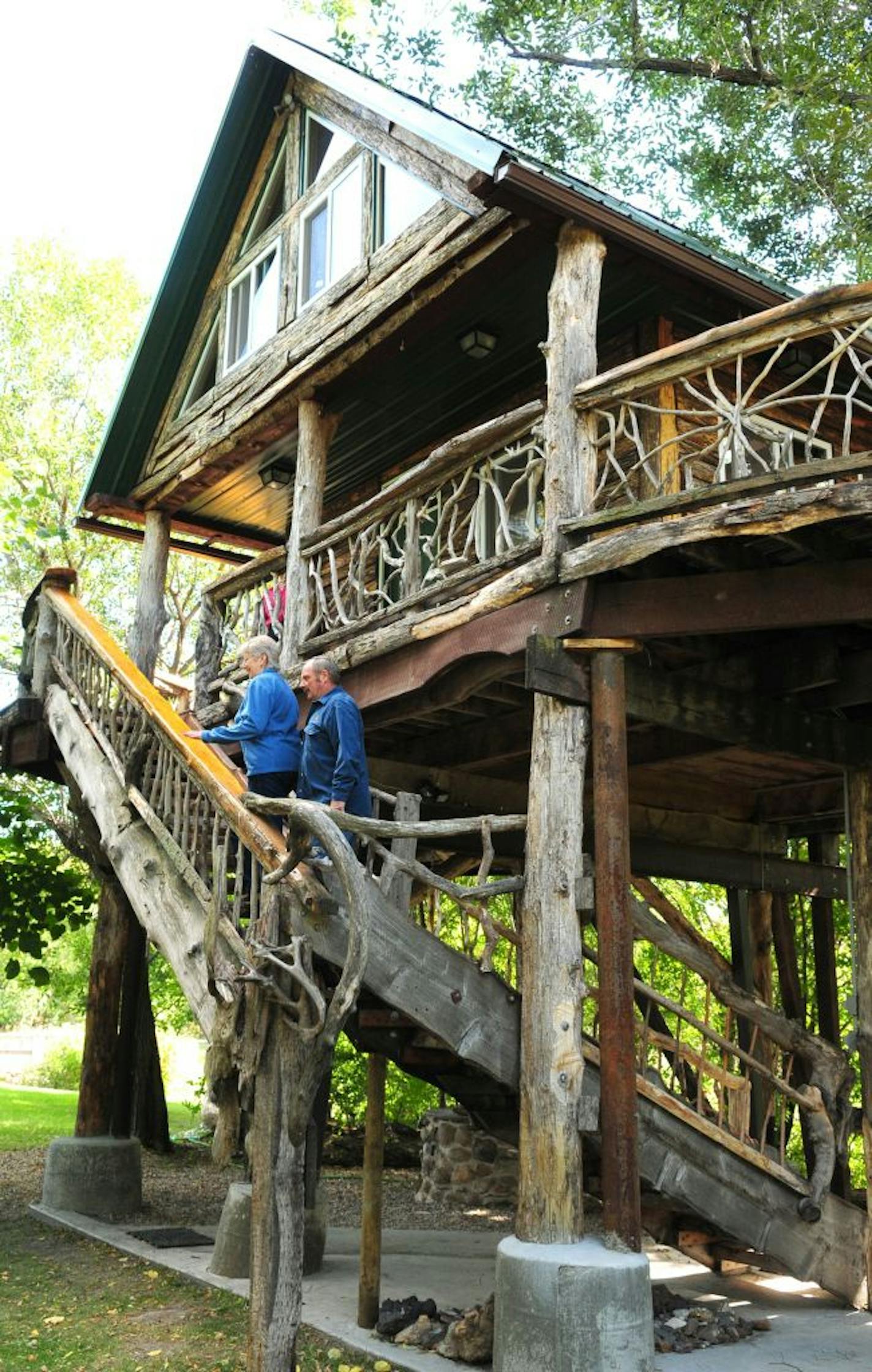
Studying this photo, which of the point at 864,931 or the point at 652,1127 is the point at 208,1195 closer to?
the point at 652,1127

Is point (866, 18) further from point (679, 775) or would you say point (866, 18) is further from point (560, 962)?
point (560, 962)

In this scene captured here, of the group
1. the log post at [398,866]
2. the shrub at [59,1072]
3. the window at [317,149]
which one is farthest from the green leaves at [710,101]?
the shrub at [59,1072]

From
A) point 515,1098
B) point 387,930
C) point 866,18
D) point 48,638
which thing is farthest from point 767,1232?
point 866,18

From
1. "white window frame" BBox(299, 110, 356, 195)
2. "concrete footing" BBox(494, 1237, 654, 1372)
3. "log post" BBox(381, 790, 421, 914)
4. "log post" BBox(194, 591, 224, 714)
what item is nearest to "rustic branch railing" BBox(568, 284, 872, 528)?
"log post" BBox(381, 790, 421, 914)

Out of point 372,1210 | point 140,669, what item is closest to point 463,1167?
point 140,669

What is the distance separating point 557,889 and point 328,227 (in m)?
7.61

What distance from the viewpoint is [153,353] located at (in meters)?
14.1

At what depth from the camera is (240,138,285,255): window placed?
13.2m

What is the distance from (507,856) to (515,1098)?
4056 mm

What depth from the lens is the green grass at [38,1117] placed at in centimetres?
1894

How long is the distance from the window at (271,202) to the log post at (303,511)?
323cm

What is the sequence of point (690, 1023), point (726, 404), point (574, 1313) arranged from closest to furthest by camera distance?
point (574, 1313) < point (726, 404) < point (690, 1023)

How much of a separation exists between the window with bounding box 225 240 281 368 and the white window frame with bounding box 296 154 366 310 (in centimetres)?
40

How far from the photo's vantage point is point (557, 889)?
7.11 m
